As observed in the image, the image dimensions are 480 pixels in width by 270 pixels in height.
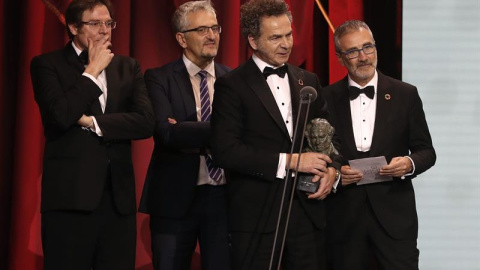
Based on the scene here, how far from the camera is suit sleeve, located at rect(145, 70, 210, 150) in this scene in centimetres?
366

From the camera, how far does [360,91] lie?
150 inches

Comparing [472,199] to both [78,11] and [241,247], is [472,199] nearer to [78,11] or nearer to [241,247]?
[241,247]

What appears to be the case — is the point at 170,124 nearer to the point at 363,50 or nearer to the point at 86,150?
the point at 86,150

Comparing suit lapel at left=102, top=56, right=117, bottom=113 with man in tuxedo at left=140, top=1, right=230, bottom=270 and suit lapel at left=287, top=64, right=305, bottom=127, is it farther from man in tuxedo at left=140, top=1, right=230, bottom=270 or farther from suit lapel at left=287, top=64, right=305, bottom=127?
suit lapel at left=287, top=64, right=305, bottom=127

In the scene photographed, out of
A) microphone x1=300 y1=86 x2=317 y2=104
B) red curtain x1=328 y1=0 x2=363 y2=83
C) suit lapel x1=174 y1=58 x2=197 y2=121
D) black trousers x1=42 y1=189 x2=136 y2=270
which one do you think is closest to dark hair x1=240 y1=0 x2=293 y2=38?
microphone x1=300 y1=86 x2=317 y2=104

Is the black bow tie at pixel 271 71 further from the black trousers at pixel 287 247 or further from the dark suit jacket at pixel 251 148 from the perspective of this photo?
the black trousers at pixel 287 247

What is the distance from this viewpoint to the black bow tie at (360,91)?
3.78 m

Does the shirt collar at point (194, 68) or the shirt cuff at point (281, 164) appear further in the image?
the shirt collar at point (194, 68)

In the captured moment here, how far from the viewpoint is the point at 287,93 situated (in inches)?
131

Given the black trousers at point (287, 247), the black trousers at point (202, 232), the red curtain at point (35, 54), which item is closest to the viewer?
the black trousers at point (287, 247)

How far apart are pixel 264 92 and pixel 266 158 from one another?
0.30 m

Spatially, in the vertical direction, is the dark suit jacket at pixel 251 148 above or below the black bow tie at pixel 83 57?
below

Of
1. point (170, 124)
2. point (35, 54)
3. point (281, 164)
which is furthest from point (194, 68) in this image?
point (35, 54)

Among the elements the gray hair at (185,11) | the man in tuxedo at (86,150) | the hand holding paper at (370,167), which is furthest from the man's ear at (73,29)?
the hand holding paper at (370,167)
